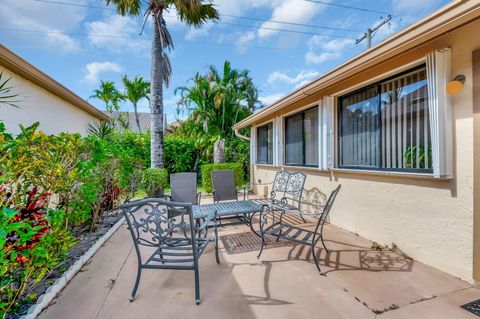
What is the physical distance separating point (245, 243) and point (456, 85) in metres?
3.34

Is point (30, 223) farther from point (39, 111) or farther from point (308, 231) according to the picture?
point (39, 111)

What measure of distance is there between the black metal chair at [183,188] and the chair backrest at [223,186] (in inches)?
24.8

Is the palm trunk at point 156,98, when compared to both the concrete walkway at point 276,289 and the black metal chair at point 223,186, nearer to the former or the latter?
the black metal chair at point 223,186

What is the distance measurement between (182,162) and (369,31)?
1235cm

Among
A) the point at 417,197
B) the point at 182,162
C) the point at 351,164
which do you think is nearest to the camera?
the point at 417,197

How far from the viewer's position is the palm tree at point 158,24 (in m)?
7.05

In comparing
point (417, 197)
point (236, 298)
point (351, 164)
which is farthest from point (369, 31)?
point (236, 298)

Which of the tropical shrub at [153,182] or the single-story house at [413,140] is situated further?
the tropical shrub at [153,182]

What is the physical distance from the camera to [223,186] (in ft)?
16.3

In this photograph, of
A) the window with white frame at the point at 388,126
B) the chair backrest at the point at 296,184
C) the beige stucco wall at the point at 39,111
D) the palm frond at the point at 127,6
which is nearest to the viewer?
the window with white frame at the point at 388,126

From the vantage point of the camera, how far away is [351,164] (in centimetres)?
404

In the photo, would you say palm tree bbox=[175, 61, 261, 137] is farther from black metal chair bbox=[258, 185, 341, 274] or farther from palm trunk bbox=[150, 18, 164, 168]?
black metal chair bbox=[258, 185, 341, 274]

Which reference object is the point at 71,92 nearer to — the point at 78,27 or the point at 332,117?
the point at 78,27

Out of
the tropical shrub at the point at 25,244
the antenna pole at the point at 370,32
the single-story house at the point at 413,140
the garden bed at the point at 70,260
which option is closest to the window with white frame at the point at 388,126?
the single-story house at the point at 413,140
